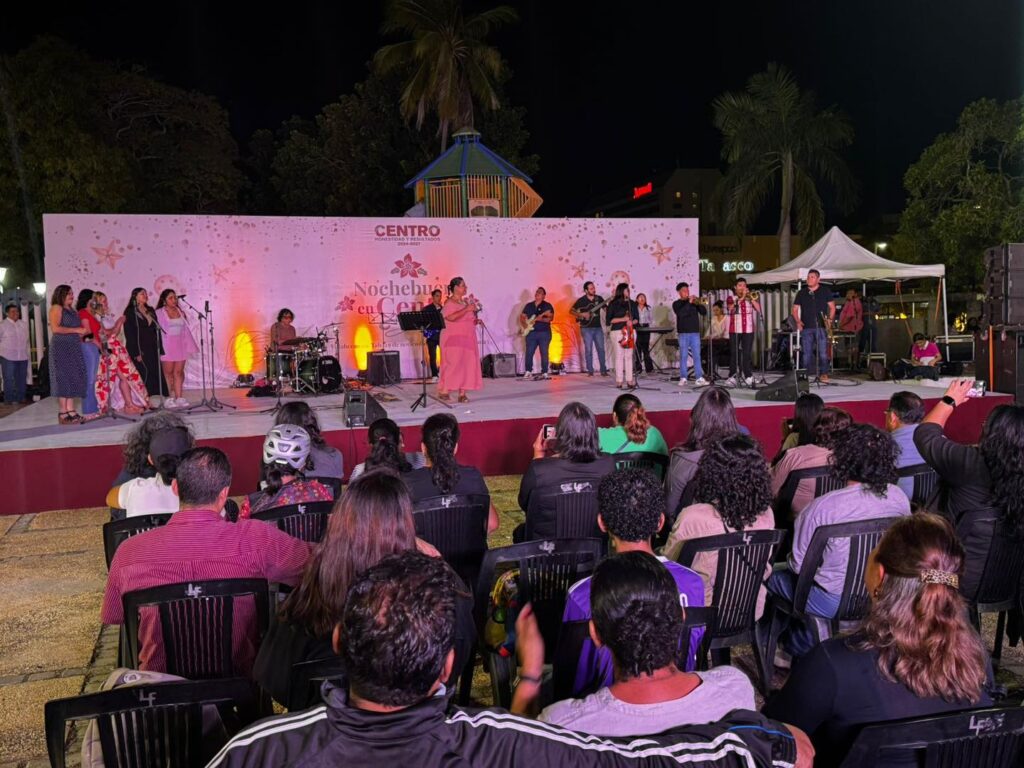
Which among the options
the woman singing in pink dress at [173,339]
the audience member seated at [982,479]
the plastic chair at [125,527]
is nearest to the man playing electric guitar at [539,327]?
the woman singing in pink dress at [173,339]

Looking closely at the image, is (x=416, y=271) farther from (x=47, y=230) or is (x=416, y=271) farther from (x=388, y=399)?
(x=47, y=230)

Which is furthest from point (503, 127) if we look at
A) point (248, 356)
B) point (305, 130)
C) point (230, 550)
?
point (230, 550)

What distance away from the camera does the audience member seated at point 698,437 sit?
4031 millimetres

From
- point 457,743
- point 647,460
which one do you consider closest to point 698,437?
point 647,460

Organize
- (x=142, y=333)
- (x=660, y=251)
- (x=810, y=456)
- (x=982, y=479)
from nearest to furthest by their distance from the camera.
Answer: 1. (x=982, y=479)
2. (x=810, y=456)
3. (x=142, y=333)
4. (x=660, y=251)

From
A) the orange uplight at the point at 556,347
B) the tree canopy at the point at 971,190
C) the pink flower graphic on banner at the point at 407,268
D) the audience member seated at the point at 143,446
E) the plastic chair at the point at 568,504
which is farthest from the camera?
the tree canopy at the point at 971,190

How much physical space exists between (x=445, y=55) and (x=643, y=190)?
3816cm

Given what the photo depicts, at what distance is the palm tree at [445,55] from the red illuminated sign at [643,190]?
3554 centimetres

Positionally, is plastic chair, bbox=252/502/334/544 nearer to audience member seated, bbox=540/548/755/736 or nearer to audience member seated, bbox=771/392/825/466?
audience member seated, bbox=540/548/755/736

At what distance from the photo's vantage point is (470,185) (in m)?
→ 17.4

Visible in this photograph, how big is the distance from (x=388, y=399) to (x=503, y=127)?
1759cm

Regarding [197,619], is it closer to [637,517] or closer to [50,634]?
[637,517]

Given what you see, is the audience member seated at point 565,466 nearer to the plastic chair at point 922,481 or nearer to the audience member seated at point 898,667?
the plastic chair at point 922,481

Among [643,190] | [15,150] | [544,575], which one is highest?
[643,190]
